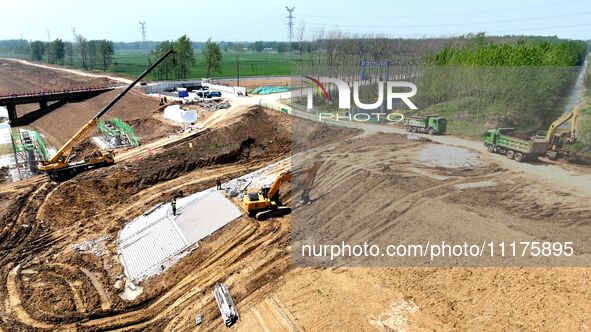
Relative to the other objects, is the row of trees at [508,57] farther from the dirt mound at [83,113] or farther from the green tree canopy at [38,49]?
the green tree canopy at [38,49]

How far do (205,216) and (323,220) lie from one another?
727 centimetres

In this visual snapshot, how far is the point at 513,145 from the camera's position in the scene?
96.0 ft

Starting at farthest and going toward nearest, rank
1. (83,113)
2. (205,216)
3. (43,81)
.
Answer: (43,81) < (83,113) < (205,216)

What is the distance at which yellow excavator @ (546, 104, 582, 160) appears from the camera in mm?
28562

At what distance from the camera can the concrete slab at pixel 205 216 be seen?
24.0 metres

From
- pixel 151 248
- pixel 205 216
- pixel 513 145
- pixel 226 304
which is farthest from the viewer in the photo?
pixel 513 145

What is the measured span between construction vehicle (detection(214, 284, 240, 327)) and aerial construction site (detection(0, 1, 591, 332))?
0.28 feet

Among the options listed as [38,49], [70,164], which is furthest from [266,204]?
[38,49]

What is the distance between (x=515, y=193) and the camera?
24484 mm

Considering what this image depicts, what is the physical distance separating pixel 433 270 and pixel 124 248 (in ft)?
55.2

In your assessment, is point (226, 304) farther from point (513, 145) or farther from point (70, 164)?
point (70, 164)

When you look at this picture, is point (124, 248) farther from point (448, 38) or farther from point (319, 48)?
point (448, 38)


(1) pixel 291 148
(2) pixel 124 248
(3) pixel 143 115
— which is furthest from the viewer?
(3) pixel 143 115

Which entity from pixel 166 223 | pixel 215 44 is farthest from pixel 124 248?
pixel 215 44
